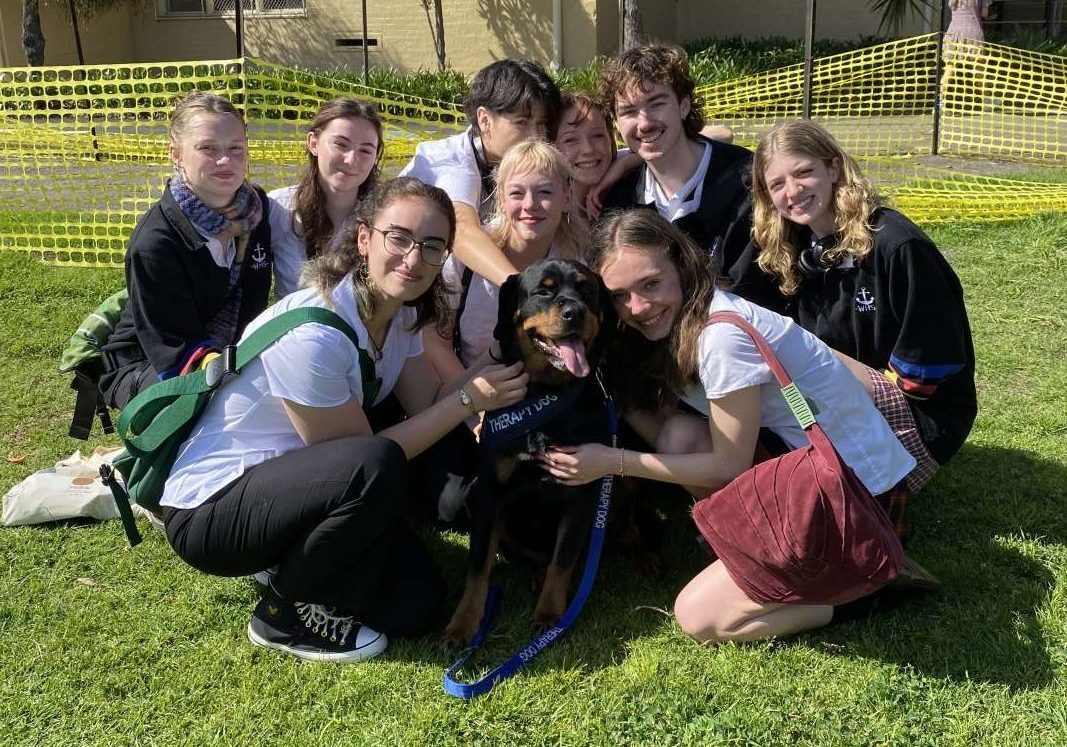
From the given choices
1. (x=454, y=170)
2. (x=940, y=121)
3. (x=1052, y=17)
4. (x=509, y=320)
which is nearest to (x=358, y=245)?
(x=509, y=320)

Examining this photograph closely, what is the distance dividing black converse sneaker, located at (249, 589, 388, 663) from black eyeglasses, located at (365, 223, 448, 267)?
117 centimetres

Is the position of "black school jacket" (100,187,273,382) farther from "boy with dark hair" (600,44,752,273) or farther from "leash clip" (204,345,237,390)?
"boy with dark hair" (600,44,752,273)

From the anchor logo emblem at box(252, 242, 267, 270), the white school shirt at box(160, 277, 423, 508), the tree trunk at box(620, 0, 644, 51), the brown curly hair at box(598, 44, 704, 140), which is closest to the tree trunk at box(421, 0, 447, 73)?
the tree trunk at box(620, 0, 644, 51)

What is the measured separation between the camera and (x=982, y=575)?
320cm

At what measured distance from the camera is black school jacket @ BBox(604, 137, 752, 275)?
3.70 m

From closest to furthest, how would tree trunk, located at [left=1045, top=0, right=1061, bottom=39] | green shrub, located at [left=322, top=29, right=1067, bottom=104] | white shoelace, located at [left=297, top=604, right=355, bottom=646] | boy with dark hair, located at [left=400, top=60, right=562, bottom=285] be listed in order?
white shoelace, located at [left=297, top=604, right=355, bottom=646]
boy with dark hair, located at [left=400, top=60, right=562, bottom=285]
green shrub, located at [left=322, top=29, right=1067, bottom=104]
tree trunk, located at [left=1045, top=0, right=1061, bottom=39]

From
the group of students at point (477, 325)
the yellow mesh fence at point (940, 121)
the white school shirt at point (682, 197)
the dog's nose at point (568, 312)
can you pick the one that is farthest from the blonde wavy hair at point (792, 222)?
the yellow mesh fence at point (940, 121)

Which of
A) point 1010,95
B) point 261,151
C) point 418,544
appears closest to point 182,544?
point 418,544

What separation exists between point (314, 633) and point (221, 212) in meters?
1.56

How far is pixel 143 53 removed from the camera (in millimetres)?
21531

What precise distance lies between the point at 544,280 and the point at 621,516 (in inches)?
40.0

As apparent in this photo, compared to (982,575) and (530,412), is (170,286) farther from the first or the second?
(982,575)

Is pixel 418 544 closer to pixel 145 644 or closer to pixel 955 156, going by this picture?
pixel 145 644

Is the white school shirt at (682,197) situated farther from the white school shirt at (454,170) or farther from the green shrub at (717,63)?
the green shrub at (717,63)
